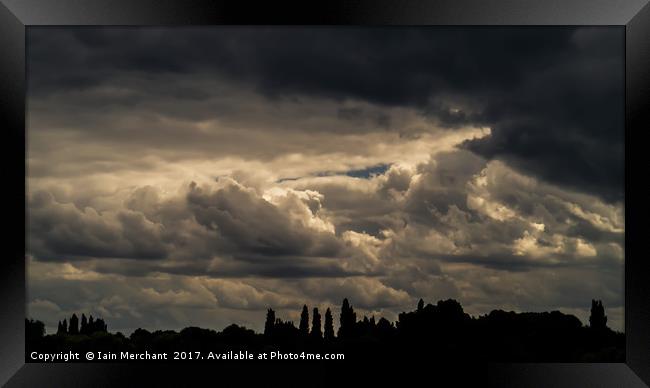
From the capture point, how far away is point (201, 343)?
10.5 metres

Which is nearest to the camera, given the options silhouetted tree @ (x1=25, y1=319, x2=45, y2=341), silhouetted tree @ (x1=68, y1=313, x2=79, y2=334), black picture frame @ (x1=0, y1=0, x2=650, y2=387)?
black picture frame @ (x1=0, y1=0, x2=650, y2=387)

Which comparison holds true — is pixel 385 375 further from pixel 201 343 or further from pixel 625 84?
pixel 625 84

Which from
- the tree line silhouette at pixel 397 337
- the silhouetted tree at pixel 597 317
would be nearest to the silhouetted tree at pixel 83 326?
the tree line silhouette at pixel 397 337

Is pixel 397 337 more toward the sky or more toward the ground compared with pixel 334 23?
more toward the ground

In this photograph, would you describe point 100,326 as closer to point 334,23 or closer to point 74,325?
point 74,325

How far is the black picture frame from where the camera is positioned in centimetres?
877

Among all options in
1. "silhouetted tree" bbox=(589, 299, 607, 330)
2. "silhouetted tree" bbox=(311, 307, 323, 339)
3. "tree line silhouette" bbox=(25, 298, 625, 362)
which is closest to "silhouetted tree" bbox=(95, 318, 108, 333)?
"tree line silhouette" bbox=(25, 298, 625, 362)

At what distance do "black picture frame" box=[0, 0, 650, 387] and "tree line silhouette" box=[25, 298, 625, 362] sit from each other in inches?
18.6

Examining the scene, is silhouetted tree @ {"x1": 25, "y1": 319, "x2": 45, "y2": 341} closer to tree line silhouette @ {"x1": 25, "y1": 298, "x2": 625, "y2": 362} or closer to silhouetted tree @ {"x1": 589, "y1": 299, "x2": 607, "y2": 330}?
tree line silhouette @ {"x1": 25, "y1": 298, "x2": 625, "y2": 362}

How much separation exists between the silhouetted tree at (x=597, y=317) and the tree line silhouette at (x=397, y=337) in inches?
0.6

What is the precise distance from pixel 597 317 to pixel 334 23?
17.9 feet

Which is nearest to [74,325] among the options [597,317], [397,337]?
[397,337]

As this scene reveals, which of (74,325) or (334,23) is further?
(74,325)

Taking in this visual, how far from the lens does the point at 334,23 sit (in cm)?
910
